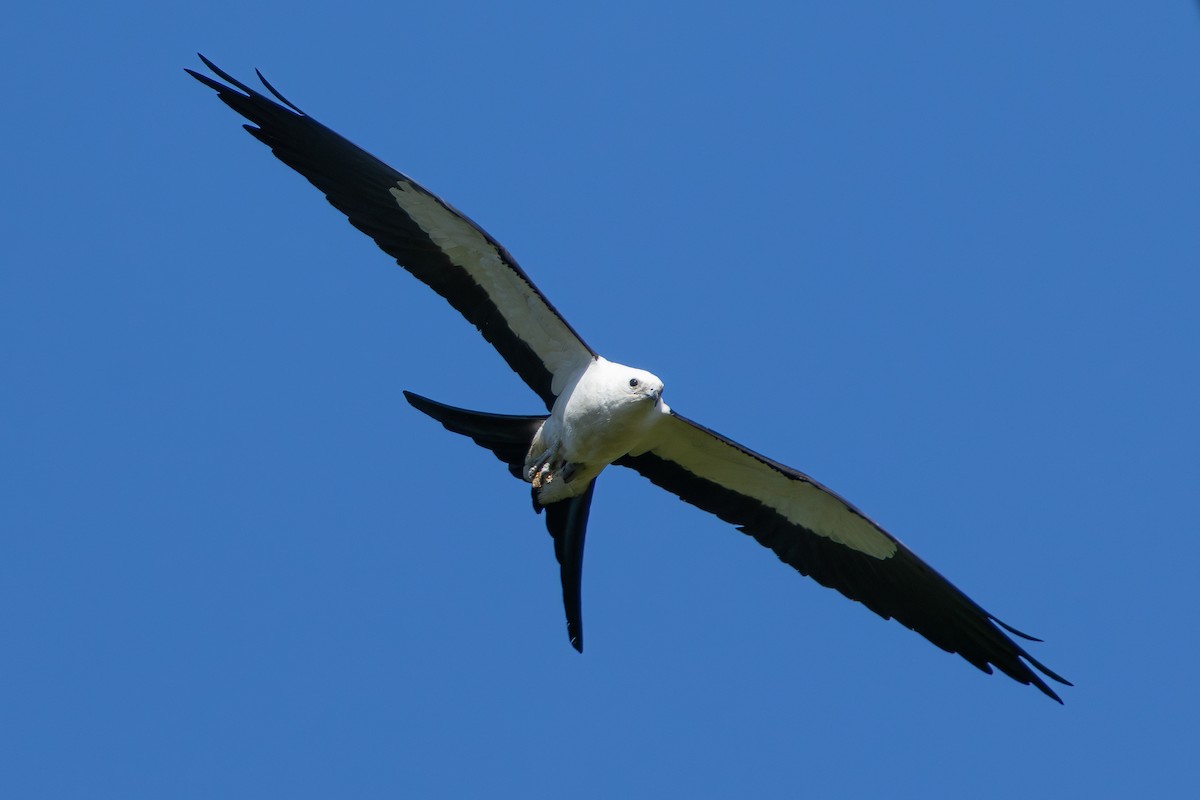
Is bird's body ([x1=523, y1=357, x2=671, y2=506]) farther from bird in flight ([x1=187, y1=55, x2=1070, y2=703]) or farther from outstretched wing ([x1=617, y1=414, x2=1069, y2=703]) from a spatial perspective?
outstretched wing ([x1=617, y1=414, x2=1069, y2=703])

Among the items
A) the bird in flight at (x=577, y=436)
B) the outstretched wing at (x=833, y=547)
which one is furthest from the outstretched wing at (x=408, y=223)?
the outstretched wing at (x=833, y=547)

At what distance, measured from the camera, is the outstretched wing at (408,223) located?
1077 centimetres

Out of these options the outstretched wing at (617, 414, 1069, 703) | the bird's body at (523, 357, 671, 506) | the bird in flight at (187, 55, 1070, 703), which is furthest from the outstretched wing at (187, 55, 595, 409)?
the outstretched wing at (617, 414, 1069, 703)

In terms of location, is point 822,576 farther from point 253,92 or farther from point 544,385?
point 253,92

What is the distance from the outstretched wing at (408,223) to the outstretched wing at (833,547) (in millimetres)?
1127

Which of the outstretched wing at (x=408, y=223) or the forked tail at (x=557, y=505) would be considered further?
the forked tail at (x=557, y=505)

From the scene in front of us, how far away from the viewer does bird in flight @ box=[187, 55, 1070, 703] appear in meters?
10.8

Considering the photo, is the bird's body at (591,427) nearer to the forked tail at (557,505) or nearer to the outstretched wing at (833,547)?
the forked tail at (557,505)

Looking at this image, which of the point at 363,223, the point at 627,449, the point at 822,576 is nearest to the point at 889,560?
the point at 822,576

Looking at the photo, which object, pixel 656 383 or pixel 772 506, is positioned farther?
pixel 772 506

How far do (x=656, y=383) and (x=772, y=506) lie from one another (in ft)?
4.98

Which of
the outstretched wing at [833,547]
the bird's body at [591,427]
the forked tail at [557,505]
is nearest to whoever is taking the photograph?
the bird's body at [591,427]

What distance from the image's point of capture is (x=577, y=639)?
36.3 feet

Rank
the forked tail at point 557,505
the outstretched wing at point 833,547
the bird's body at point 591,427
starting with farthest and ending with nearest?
the outstretched wing at point 833,547 → the forked tail at point 557,505 → the bird's body at point 591,427
